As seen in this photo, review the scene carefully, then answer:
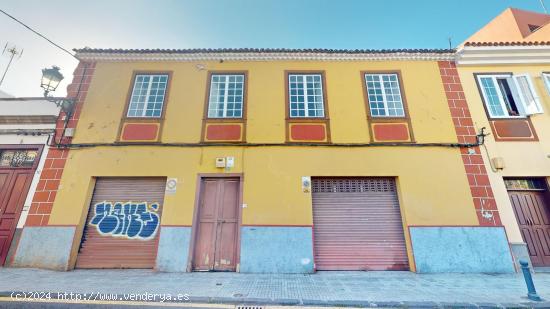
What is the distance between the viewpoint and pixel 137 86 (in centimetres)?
828

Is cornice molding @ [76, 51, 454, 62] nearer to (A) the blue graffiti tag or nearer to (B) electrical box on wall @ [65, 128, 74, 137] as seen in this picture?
(B) electrical box on wall @ [65, 128, 74, 137]

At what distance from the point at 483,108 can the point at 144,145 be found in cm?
1139

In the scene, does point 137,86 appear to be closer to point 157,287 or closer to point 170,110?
point 170,110

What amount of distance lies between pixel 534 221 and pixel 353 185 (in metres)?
5.52

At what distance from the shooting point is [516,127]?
302 inches

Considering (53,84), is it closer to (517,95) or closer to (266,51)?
(266,51)

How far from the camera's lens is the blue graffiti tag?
686cm

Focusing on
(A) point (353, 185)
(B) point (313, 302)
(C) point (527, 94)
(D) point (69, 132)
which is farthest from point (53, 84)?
(C) point (527, 94)

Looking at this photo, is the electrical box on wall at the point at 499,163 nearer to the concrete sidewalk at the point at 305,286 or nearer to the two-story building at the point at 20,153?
the concrete sidewalk at the point at 305,286

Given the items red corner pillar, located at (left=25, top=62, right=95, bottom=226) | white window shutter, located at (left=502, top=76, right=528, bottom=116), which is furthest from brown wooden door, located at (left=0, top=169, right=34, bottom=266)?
white window shutter, located at (left=502, top=76, right=528, bottom=116)

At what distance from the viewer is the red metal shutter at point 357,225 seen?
6723 millimetres

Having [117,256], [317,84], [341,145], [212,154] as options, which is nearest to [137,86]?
[212,154]

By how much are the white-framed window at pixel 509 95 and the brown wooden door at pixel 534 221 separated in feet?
8.83

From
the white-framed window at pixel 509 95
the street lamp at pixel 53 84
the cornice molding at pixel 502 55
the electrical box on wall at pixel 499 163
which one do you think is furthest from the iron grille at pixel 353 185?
the street lamp at pixel 53 84
